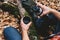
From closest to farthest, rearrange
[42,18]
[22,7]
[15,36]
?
1. [15,36]
2. [42,18]
3. [22,7]

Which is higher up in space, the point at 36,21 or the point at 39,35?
the point at 36,21

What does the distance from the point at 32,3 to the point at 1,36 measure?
707 mm

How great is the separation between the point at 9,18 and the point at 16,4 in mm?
257

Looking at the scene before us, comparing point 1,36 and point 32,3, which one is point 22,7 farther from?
point 1,36

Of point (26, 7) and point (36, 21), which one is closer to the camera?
point (36, 21)

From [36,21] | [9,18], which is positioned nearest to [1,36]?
[9,18]

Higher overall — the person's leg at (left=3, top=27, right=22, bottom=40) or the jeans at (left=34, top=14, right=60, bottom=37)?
the person's leg at (left=3, top=27, right=22, bottom=40)

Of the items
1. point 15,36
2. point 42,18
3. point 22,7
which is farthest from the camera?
point 22,7

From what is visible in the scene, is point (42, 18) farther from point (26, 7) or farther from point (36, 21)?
point (26, 7)

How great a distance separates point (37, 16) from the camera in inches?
124

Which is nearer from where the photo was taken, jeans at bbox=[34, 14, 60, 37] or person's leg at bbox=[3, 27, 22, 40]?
person's leg at bbox=[3, 27, 22, 40]

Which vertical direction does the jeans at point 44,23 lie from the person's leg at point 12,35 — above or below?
below

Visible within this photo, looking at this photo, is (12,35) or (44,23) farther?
(44,23)

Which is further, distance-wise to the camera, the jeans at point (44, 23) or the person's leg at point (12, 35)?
the jeans at point (44, 23)
